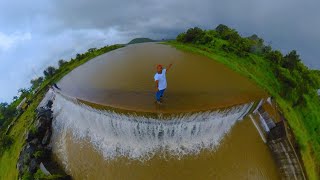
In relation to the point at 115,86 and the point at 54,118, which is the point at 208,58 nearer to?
the point at 115,86

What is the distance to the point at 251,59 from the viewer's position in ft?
65.5

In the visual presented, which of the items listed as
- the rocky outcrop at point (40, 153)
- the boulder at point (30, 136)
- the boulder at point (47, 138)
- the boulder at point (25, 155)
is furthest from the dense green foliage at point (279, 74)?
the boulder at point (25, 155)

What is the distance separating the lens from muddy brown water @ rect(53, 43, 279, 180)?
12789mm

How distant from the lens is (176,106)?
13195 millimetres

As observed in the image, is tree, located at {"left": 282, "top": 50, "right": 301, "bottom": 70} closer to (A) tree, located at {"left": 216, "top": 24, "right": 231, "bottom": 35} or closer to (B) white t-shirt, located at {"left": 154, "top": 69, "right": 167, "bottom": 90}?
(A) tree, located at {"left": 216, "top": 24, "right": 231, "bottom": 35}

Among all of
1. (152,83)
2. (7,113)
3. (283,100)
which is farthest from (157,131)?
(7,113)

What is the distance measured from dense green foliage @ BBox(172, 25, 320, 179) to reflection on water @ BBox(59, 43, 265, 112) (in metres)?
1.37

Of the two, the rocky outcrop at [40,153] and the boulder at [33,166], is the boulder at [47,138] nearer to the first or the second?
the rocky outcrop at [40,153]

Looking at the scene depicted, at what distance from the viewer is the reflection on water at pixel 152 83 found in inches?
541

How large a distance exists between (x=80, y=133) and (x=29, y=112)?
302 inches

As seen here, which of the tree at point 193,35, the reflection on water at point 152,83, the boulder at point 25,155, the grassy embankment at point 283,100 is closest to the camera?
the reflection on water at point 152,83

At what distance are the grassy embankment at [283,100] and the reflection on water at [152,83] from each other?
0.97 metres

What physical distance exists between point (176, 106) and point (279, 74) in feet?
27.6

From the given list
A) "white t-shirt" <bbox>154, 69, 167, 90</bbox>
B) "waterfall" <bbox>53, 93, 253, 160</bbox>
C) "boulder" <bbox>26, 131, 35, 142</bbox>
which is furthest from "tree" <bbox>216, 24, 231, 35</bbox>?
"boulder" <bbox>26, 131, 35, 142</bbox>
